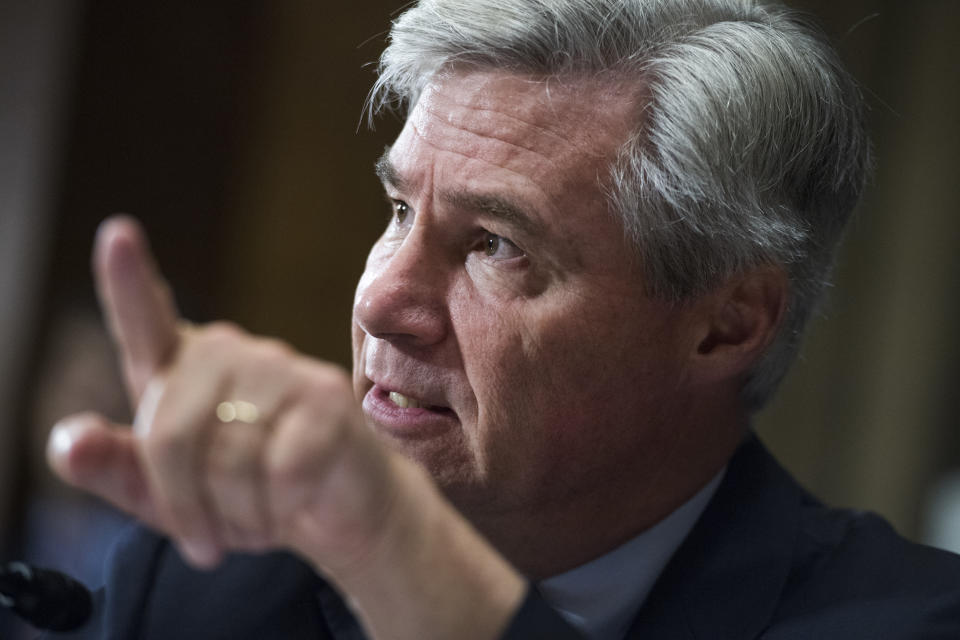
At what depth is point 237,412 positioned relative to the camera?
0.98 metres

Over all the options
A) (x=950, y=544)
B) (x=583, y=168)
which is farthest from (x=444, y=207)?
(x=950, y=544)

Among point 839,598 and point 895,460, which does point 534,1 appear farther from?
point 895,460

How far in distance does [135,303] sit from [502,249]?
0.85m

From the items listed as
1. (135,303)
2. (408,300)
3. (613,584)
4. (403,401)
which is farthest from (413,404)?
(135,303)

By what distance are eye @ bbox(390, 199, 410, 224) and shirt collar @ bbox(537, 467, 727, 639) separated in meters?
0.63

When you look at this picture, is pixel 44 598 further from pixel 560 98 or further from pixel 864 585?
pixel 864 585

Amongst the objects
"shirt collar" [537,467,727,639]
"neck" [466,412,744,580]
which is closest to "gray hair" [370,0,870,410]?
"neck" [466,412,744,580]

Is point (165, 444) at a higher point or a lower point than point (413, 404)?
higher

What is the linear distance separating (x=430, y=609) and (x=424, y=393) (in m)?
0.66

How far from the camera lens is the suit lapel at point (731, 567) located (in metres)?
1.65

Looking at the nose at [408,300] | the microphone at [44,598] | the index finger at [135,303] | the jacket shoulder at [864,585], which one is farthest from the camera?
the nose at [408,300]

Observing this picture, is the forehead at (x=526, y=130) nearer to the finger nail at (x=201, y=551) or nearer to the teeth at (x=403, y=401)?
the teeth at (x=403, y=401)

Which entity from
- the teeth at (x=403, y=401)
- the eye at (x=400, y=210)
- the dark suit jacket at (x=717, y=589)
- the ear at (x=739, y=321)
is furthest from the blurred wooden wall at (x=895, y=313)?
the teeth at (x=403, y=401)

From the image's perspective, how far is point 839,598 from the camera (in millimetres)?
1662
